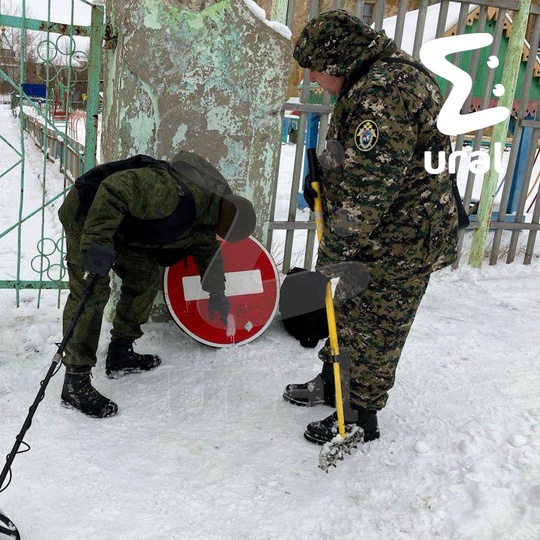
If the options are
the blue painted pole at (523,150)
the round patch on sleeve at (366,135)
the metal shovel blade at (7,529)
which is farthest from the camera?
the blue painted pole at (523,150)

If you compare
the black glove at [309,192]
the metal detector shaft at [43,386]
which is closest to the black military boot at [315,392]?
the black glove at [309,192]

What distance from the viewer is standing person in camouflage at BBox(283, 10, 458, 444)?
2.19 meters

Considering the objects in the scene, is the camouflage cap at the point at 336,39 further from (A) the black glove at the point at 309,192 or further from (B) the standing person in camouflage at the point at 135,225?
(B) the standing person in camouflage at the point at 135,225

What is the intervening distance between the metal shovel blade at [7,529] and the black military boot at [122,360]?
4.07ft

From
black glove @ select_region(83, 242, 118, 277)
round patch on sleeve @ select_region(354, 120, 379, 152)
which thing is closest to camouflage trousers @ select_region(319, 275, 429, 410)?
round patch on sleeve @ select_region(354, 120, 379, 152)

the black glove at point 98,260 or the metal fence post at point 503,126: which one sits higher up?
the metal fence post at point 503,126

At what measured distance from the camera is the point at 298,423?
297cm

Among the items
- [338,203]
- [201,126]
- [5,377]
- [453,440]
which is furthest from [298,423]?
[201,126]

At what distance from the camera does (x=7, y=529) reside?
6.56 feet

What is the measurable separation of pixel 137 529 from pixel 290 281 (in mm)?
1970

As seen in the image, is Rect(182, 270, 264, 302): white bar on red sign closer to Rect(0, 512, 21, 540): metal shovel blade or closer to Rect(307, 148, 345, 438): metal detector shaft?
Rect(307, 148, 345, 438): metal detector shaft

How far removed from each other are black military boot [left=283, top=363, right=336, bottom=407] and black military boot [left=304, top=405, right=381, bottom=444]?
302 mm

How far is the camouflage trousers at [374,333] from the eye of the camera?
2.57 m

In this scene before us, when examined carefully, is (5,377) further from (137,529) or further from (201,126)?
(201,126)
